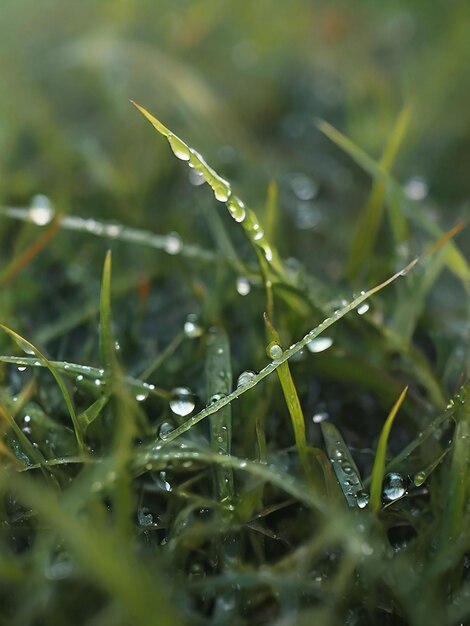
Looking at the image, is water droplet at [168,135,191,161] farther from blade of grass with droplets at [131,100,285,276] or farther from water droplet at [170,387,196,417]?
water droplet at [170,387,196,417]

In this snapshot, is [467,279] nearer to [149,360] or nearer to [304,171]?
[149,360]

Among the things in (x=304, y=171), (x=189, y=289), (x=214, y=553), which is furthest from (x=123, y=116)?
(x=214, y=553)

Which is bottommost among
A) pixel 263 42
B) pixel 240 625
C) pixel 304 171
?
pixel 240 625

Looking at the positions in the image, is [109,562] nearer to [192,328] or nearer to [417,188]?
[192,328]

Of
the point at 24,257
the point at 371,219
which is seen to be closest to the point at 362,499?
the point at 371,219

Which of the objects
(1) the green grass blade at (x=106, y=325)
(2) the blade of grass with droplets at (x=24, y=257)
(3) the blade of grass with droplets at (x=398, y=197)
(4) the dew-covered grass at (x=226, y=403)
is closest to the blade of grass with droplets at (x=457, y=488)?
(4) the dew-covered grass at (x=226, y=403)

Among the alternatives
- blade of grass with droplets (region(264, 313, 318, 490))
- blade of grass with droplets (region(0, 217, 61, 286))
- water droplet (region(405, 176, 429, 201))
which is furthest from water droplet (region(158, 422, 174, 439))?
water droplet (region(405, 176, 429, 201))
